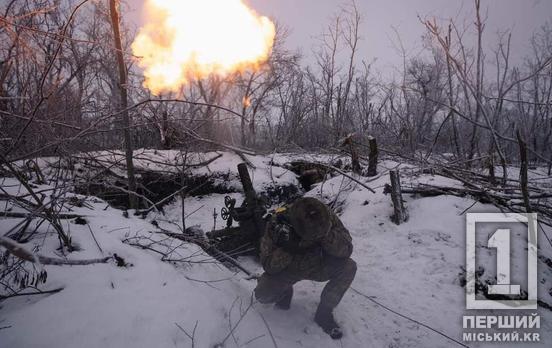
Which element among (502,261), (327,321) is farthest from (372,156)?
(327,321)

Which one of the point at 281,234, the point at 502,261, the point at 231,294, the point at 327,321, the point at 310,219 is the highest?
the point at 310,219

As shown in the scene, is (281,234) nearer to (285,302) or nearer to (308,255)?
(308,255)

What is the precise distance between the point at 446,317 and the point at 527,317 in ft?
3.09

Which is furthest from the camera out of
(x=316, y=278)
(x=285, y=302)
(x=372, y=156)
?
(x=372, y=156)

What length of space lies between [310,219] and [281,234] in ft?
1.15

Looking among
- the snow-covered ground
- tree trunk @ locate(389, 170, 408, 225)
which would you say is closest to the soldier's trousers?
the snow-covered ground

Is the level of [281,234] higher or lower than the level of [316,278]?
higher

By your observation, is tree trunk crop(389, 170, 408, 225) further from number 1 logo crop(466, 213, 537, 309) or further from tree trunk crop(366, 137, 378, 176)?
tree trunk crop(366, 137, 378, 176)

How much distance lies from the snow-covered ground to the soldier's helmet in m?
0.98

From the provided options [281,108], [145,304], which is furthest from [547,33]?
[145,304]

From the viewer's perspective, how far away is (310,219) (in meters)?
3.37

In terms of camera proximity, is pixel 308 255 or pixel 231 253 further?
pixel 231 253

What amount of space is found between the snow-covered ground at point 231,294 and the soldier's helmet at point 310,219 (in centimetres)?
98

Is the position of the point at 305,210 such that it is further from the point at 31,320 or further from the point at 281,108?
the point at 281,108
